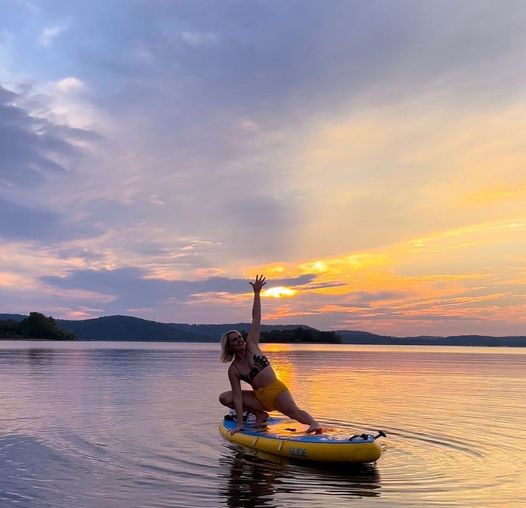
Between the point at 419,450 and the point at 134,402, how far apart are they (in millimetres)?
12733

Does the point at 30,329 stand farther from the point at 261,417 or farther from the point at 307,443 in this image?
the point at 307,443

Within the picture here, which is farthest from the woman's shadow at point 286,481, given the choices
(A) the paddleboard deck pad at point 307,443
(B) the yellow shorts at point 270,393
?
(B) the yellow shorts at point 270,393

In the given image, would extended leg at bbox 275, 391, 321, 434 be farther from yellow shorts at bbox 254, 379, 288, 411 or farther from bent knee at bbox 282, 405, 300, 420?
yellow shorts at bbox 254, 379, 288, 411

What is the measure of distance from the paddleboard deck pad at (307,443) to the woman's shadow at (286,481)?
202 mm

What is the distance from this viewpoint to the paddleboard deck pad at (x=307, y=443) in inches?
494

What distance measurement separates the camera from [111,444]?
14.9 m

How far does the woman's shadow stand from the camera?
10500 millimetres

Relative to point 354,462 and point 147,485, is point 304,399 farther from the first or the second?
point 147,485

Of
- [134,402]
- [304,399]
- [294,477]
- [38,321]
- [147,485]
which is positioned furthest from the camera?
[38,321]

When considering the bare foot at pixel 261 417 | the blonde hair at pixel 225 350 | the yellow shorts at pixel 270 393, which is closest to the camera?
the blonde hair at pixel 225 350

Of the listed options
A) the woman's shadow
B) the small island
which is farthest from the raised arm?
the small island

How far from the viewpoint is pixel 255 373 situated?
14.7 metres

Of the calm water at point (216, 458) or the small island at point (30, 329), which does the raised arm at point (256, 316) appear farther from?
the small island at point (30, 329)

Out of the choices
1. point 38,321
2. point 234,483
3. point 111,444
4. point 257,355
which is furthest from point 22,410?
point 38,321
